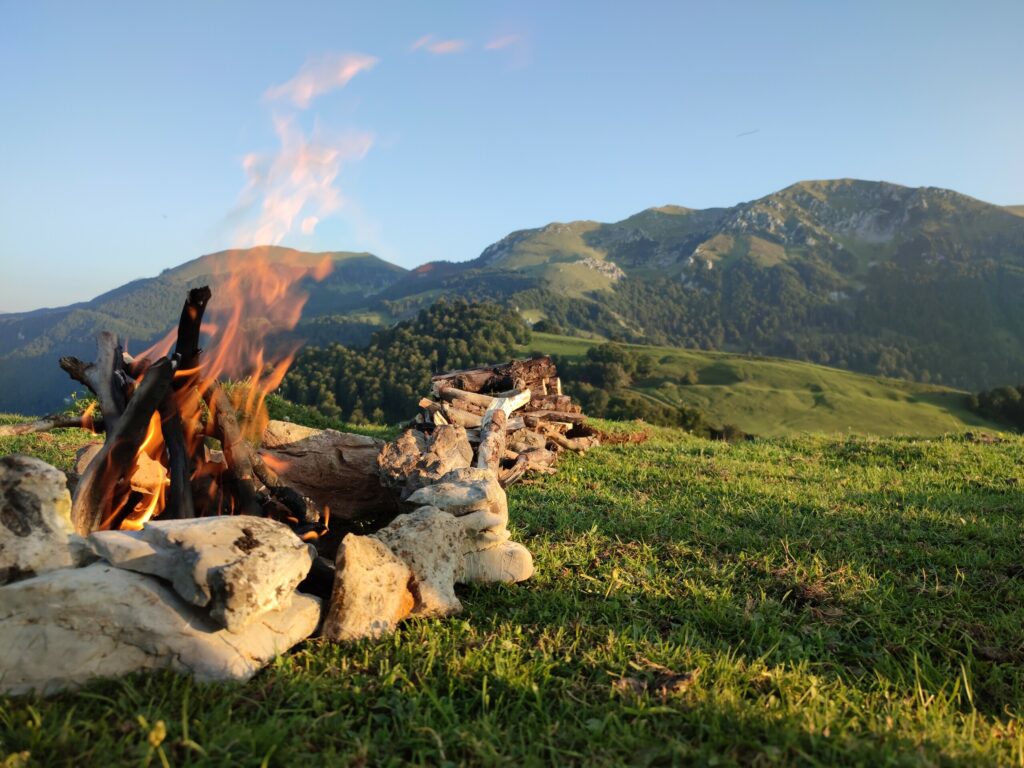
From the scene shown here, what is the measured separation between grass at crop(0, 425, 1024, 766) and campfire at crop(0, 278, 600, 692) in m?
0.23

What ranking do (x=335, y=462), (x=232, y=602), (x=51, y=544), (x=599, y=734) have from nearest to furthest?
(x=599, y=734) < (x=232, y=602) < (x=51, y=544) < (x=335, y=462)

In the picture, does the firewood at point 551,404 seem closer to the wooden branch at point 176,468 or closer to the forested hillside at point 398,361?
the wooden branch at point 176,468

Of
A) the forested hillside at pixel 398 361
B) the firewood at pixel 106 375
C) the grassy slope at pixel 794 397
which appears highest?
the firewood at pixel 106 375

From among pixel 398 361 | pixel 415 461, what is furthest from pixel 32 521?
pixel 398 361

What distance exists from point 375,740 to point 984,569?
6456 millimetres

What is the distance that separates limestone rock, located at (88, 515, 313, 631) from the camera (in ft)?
12.6

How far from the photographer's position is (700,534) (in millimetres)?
7418

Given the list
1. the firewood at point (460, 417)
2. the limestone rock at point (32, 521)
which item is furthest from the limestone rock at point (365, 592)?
the firewood at point (460, 417)

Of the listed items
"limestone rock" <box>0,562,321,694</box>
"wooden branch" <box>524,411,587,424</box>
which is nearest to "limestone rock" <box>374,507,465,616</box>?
"limestone rock" <box>0,562,321,694</box>

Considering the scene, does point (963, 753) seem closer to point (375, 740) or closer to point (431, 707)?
point (431, 707)

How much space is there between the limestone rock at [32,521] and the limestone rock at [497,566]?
3.14 metres

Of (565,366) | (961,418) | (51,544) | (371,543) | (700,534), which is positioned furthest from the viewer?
(565,366)

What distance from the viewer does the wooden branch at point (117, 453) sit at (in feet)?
16.6

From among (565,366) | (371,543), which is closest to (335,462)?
(371,543)
